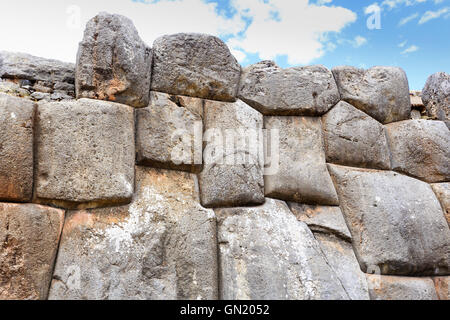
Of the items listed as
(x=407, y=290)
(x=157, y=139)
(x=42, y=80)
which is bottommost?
(x=407, y=290)

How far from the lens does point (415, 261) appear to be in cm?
278

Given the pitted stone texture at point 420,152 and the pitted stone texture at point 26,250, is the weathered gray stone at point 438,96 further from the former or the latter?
the pitted stone texture at point 26,250

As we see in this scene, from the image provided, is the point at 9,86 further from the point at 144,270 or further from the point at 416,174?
the point at 416,174

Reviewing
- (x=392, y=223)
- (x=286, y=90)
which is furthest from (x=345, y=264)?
(x=286, y=90)

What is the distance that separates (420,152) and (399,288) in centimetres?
132

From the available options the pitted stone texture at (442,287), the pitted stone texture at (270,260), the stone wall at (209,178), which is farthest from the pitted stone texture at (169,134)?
the pitted stone texture at (442,287)

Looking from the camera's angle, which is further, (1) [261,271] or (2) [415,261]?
(2) [415,261]

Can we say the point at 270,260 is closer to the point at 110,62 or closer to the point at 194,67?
the point at 194,67

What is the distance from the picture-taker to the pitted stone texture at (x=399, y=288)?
2598 millimetres

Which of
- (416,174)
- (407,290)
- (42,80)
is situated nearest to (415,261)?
(407,290)

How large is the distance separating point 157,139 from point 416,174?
8.03 ft

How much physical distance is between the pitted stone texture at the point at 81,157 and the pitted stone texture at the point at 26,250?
0.15 meters

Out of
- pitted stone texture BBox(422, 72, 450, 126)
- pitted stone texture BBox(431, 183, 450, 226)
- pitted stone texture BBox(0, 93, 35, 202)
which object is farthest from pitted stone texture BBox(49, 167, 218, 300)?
pitted stone texture BBox(422, 72, 450, 126)
